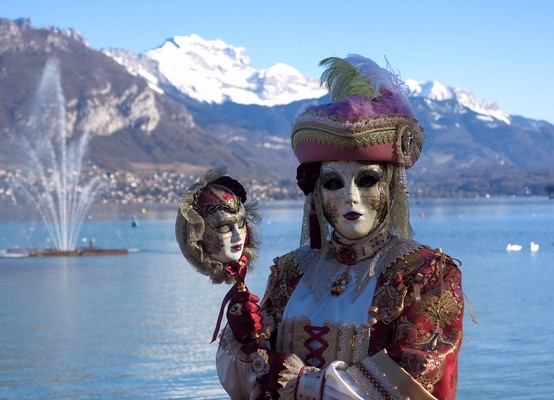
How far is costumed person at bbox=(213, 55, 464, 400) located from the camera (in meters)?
3.36

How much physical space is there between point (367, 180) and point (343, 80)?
38 cm

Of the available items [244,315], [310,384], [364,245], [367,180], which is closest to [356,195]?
[367,180]

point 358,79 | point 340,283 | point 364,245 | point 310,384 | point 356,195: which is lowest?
point 310,384

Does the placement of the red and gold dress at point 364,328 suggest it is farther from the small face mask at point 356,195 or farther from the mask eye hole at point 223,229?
the mask eye hole at point 223,229

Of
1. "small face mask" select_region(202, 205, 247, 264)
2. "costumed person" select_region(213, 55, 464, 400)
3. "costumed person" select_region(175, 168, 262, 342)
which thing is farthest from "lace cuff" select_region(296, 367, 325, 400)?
"small face mask" select_region(202, 205, 247, 264)

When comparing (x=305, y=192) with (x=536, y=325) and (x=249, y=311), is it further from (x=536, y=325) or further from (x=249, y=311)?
(x=536, y=325)

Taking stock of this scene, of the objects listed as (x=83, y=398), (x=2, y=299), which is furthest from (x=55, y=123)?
(x=83, y=398)

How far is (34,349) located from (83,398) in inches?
217

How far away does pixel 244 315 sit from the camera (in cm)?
351

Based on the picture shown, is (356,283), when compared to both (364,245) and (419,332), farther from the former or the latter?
(419,332)

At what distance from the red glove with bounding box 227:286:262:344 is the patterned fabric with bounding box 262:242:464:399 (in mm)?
200

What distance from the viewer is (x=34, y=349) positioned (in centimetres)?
1966

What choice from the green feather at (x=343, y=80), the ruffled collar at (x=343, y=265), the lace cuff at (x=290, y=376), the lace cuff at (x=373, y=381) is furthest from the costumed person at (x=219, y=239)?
the green feather at (x=343, y=80)

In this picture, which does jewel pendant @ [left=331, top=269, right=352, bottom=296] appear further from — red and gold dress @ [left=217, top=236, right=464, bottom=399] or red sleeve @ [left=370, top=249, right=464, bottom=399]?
red sleeve @ [left=370, top=249, right=464, bottom=399]
